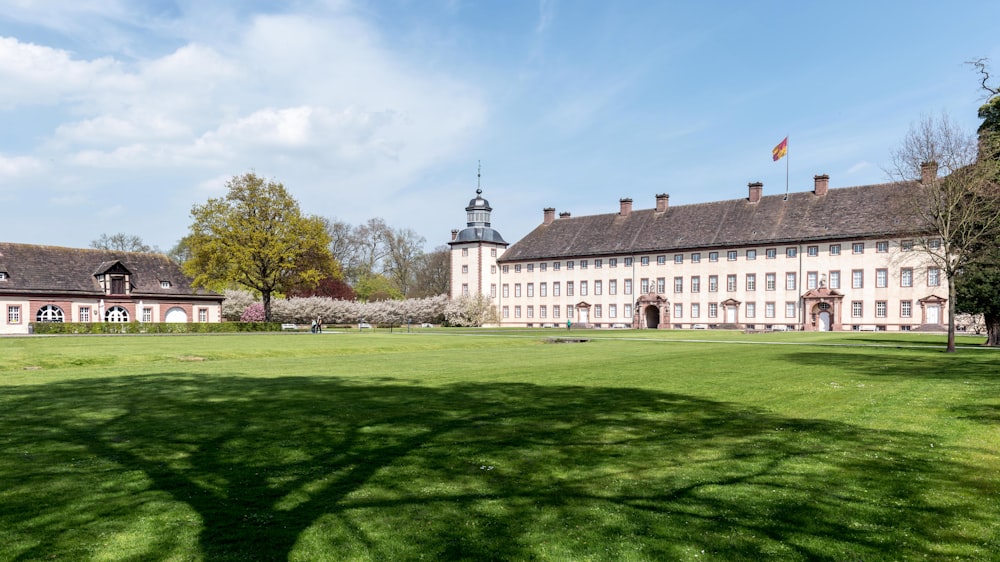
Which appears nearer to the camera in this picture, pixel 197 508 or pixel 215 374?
pixel 197 508

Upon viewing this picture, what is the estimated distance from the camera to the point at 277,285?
66.2 meters

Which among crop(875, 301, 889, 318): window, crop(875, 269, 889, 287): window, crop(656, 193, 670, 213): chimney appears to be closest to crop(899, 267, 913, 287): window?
crop(875, 269, 889, 287): window

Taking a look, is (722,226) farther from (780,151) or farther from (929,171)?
(929,171)

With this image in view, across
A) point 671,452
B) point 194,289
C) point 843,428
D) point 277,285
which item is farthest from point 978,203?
point 194,289

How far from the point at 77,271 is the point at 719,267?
65.5 meters

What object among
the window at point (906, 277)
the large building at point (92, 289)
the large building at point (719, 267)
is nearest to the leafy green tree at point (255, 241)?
the large building at point (92, 289)

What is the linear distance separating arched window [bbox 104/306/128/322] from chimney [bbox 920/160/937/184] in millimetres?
65116

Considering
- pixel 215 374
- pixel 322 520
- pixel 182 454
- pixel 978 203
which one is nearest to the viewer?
pixel 322 520

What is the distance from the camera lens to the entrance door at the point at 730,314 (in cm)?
7282

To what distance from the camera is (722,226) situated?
74750 millimetres

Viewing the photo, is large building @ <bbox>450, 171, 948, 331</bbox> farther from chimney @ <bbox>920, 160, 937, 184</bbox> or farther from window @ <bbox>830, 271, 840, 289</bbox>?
chimney @ <bbox>920, 160, 937, 184</bbox>

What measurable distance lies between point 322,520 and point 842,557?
409cm

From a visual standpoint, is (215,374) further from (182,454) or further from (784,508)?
(784,508)

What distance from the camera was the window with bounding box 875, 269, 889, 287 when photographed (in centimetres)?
6347
